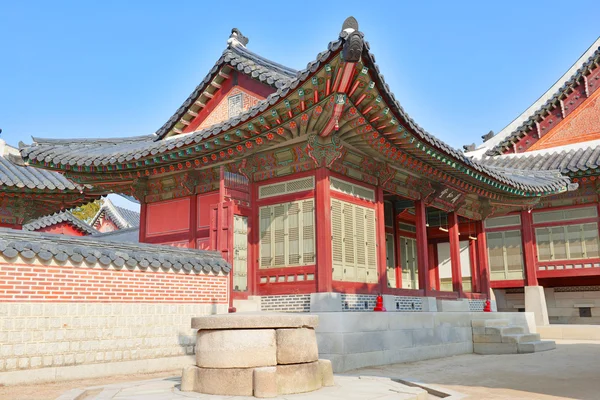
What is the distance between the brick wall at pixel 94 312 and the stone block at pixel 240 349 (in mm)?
3314

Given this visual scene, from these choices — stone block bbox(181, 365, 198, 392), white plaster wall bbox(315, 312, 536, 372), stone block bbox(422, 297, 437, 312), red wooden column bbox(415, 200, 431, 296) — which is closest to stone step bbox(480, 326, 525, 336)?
white plaster wall bbox(315, 312, 536, 372)

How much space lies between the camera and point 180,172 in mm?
13641

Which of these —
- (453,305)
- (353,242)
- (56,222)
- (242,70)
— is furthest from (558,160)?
(56,222)

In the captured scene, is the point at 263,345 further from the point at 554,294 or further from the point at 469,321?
the point at 554,294

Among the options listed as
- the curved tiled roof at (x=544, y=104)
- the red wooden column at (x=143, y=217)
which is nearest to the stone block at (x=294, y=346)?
the red wooden column at (x=143, y=217)

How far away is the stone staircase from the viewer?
1367 centimetres

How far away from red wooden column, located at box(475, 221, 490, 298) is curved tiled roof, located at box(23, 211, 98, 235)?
1659 centimetres

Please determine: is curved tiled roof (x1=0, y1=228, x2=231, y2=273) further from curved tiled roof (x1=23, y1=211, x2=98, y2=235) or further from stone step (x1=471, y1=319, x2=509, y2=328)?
curved tiled roof (x1=23, y1=211, x2=98, y2=235)

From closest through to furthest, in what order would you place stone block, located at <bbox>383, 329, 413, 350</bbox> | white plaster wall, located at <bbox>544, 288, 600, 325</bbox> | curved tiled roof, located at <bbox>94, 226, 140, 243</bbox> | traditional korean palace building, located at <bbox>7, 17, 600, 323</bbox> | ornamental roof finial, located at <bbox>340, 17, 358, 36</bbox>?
1. ornamental roof finial, located at <bbox>340, 17, 358, 36</bbox>
2. traditional korean palace building, located at <bbox>7, 17, 600, 323</bbox>
3. stone block, located at <bbox>383, 329, 413, 350</bbox>
4. white plaster wall, located at <bbox>544, 288, 600, 325</bbox>
5. curved tiled roof, located at <bbox>94, 226, 140, 243</bbox>

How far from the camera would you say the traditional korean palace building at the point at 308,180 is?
411 inches

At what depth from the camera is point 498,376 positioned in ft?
30.9

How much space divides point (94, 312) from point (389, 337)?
18.8 ft

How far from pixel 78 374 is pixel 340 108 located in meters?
6.21

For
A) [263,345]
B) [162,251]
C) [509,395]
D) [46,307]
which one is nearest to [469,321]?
[509,395]
